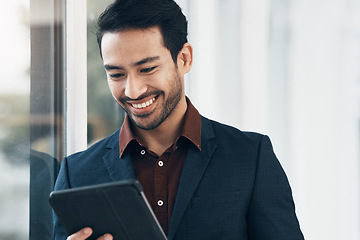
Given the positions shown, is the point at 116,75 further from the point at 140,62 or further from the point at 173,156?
the point at 173,156

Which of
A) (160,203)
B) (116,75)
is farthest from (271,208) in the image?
(116,75)

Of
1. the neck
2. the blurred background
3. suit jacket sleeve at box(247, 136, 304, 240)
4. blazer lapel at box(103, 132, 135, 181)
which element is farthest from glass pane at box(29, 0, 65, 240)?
suit jacket sleeve at box(247, 136, 304, 240)

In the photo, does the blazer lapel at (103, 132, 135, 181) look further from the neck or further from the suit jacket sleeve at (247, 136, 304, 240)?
the suit jacket sleeve at (247, 136, 304, 240)

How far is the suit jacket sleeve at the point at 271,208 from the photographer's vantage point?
3.50ft

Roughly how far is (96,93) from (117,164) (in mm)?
590

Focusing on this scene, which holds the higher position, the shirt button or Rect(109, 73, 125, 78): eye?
Rect(109, 73, 125, 78): eye

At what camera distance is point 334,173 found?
1.73 m

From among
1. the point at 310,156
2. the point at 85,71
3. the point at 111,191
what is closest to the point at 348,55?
the point at 310,156

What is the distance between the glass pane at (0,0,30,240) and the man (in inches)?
7.3

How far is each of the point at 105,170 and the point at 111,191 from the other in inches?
13.5

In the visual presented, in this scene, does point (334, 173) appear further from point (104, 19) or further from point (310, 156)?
point (104, 19)

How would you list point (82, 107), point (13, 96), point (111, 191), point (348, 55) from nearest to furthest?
point (111, 191) → point (13, 96) → point (82, 107) → point (348, 55)

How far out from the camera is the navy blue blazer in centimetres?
106

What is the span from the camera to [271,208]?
3.53 feet
